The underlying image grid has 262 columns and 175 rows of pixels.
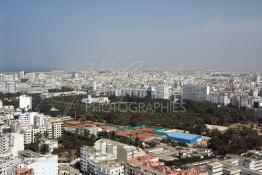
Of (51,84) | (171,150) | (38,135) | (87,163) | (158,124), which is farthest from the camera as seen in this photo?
(51,84)

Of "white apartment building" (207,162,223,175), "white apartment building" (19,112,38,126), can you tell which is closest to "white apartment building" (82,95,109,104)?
"white apartment building" (19,112,38,126)

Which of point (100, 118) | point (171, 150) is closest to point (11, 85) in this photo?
point (100, 118)

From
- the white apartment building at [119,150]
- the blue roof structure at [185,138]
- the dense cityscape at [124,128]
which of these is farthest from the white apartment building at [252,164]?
the blue roof structure at [185,138]

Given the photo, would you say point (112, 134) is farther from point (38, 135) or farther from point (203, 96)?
point (203, 96)

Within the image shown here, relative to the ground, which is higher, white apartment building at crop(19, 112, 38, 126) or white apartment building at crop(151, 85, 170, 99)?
white apartment building at crop(151, 85, 170, 99)

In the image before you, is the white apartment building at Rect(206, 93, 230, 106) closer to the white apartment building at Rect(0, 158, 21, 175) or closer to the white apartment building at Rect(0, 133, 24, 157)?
the white apartment building at Rect(0, 133, 24, 157)

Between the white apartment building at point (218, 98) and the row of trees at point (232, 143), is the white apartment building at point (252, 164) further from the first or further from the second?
the white apartment building at point (218, 98)

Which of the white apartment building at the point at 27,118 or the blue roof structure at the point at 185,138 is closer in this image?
the blue roof structure at the point at 185,138

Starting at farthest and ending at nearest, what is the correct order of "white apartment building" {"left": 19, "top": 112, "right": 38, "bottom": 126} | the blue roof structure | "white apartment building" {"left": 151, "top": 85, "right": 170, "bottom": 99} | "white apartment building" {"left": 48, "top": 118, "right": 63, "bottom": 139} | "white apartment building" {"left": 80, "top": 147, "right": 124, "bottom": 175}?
"white apartment building" {"left": 151, "top": 85, "right": 170, "bottom": 99} → "white apartment building" {"left": 19, "top": 112, "right": 38, "bottom": 126} → "white apartment building" {"left": 48, "top": 118, "right": 63, "bottom": 139} → the blue roof structure → "white apartment building" {"left": 80, "top": 147, "right": 124, "bottom": 175}
